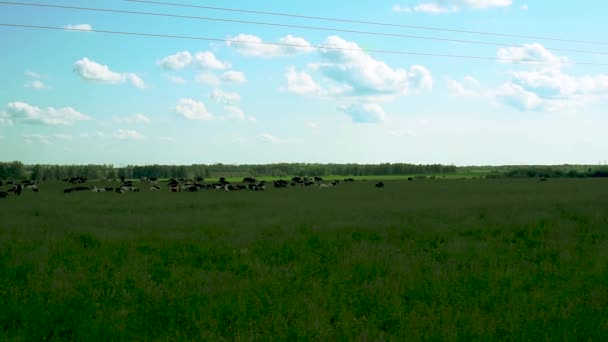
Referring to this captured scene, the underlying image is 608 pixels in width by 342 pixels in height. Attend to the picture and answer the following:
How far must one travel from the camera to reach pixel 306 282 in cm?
1197

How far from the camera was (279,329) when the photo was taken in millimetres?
9086

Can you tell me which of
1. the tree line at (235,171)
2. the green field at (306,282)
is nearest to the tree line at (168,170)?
the tree line at (235,171)

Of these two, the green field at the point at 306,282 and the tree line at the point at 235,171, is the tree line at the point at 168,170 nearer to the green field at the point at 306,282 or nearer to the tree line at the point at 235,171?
the tree line at the point at 235,171

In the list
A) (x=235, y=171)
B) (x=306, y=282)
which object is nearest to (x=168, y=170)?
(x=235, y=171)

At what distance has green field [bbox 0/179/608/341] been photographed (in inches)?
364

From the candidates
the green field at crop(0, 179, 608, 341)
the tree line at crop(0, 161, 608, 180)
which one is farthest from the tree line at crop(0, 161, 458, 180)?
the green field at crop(0, 179, 608, 341)

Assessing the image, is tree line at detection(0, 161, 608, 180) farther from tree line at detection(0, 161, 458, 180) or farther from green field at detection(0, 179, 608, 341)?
green field at detection(0, 179, 608, 341)

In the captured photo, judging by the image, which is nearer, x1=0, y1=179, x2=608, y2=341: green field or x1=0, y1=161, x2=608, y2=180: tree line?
x1=0, y1=179, x2=608, y2=341: green field

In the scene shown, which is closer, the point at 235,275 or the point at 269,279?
the point at 269,279

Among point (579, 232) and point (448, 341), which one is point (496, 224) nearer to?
point (579, 232)

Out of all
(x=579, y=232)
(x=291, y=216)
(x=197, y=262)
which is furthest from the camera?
(x=291, y=216)

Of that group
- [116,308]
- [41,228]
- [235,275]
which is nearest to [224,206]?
[41,228]

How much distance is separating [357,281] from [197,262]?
17.5 ft

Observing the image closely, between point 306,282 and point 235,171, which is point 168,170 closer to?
point 235,171
